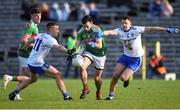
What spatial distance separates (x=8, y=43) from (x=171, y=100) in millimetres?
22659

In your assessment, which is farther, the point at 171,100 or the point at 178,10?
the point at 178,10

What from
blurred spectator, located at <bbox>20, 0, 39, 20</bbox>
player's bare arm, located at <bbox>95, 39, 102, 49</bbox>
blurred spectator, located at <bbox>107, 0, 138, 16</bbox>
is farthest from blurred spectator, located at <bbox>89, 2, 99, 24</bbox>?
player's bare arm, located at <bbox>95, 39, 102, 49</bbox>

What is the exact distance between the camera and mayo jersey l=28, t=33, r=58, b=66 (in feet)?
68.3

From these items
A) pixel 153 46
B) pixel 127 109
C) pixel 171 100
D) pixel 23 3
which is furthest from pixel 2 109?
pixel 23 3

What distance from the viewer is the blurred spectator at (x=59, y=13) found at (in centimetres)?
4234

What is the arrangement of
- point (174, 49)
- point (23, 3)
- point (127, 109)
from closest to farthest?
point (127, 109) → point (174, 49) → point (23, 3)

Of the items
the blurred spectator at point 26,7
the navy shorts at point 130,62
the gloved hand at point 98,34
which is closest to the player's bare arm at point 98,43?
the gloved hand at point 98,34

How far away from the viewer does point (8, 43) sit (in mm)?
42406

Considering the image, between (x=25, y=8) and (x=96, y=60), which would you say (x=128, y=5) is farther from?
(x=96, y=60)

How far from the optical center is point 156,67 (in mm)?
37438

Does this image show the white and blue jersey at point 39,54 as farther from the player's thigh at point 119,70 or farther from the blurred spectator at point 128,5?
the blurred spectator at point 128,5

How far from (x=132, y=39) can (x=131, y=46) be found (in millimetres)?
198

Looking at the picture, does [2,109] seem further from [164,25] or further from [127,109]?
[164,25]

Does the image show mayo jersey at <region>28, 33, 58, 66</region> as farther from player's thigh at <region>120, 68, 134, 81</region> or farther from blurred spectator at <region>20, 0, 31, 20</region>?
blurred spectator at <region>20, 0, 31, 20</region>
